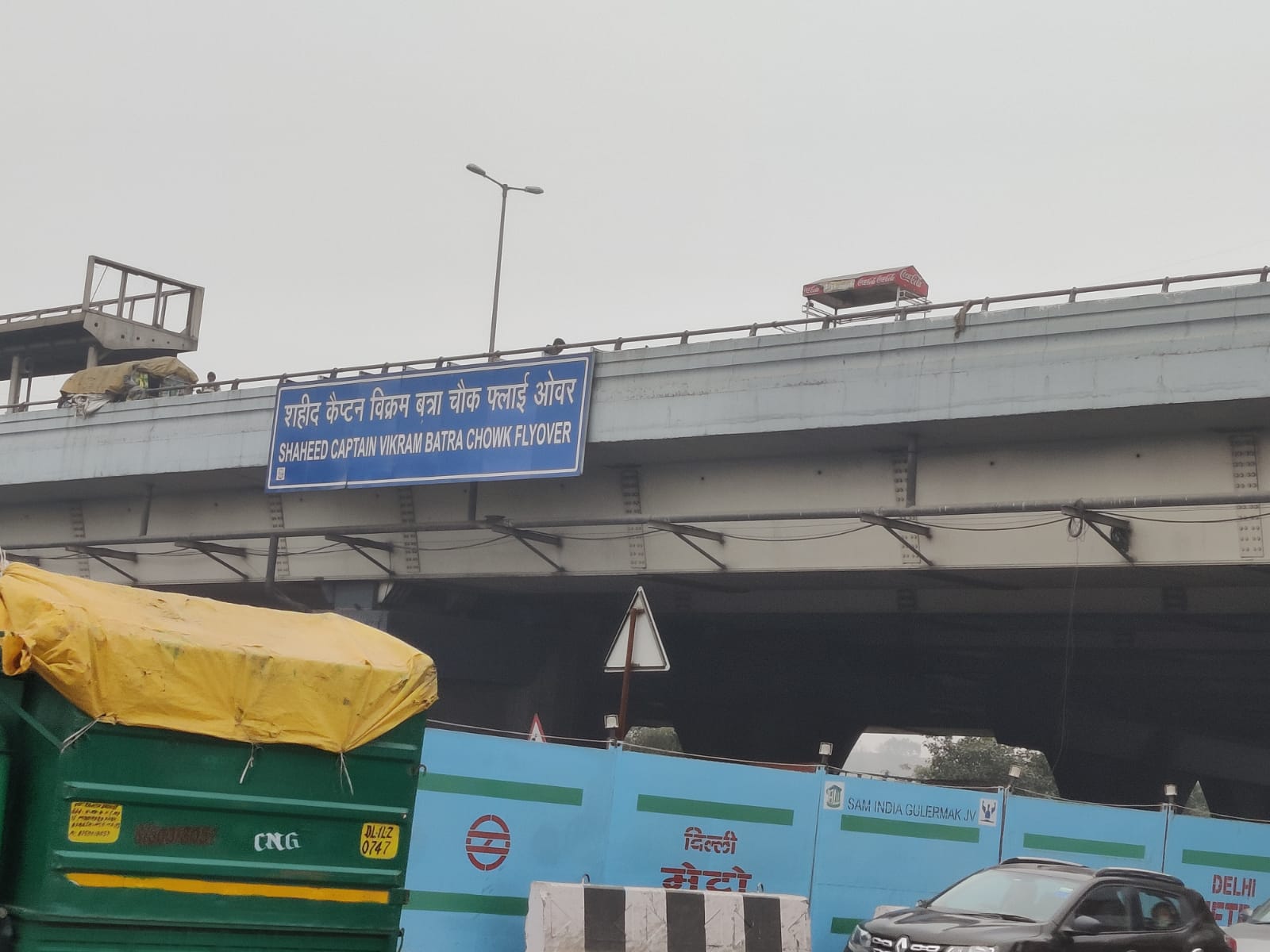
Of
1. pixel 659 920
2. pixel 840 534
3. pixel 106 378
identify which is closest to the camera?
pixel 659 920

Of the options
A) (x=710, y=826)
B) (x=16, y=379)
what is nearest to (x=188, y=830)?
(x=710, y=826)

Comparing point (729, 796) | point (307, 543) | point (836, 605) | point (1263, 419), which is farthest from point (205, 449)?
point (1263, 419)

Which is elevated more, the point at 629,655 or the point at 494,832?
the point at 629,655

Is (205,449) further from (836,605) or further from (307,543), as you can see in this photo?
(836,605)

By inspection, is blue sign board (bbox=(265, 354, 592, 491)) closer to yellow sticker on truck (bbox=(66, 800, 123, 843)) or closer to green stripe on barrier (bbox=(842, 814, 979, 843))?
green stripe on barrier (bbox=(842, 814, 979, 843))

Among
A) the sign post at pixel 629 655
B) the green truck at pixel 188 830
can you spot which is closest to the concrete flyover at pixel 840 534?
the sign post at pixel 629 655

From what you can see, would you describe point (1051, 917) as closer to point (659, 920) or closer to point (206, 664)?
point (659, 920)

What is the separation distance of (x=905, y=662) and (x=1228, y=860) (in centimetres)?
1646

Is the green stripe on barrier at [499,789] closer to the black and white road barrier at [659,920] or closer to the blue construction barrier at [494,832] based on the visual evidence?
the blue construction barrier at [494,832]

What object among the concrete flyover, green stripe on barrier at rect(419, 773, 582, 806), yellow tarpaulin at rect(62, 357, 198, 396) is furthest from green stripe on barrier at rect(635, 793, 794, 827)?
yellow tarpaulin at rect(62, 357, 198, 396)

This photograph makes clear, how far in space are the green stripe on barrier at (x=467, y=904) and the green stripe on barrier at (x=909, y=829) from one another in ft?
12.8

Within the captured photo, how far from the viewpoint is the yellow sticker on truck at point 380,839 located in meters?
8.62

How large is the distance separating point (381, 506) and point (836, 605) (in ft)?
→ 28.0

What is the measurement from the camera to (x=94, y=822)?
750cm
